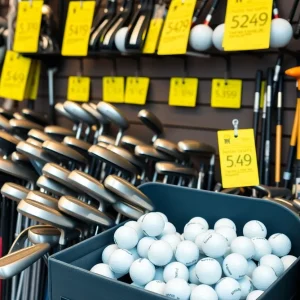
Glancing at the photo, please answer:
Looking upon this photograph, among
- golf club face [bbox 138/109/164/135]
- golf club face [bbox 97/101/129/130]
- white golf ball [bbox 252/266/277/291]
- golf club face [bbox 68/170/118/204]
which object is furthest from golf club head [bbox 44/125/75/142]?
white golf ball [bbox 252/266/277/291]

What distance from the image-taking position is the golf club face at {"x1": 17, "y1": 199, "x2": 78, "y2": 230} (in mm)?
1100

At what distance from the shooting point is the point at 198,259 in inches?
37.7

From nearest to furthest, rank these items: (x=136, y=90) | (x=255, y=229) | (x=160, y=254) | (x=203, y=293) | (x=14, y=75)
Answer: (x=203, y=293)
(x=160, y=254)
(x=255, y=229)
(x=136, y=90)
(x=14, y=75)

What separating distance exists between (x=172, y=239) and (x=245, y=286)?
198 mm

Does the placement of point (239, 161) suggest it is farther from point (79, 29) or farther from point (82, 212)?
point (79, 29)

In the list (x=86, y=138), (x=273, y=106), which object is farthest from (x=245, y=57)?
(x=86, y=138)

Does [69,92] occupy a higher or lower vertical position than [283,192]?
higher

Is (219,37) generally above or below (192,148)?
above

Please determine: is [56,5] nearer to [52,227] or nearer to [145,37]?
[145,37]

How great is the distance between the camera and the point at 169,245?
0.95 meters

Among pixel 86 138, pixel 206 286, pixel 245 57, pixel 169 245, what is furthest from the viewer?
pixel 86 138

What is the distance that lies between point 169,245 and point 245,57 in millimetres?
868

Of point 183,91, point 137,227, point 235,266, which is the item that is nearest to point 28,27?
point 183,91

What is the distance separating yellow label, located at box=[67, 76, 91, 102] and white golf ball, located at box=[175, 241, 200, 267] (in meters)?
1.21
